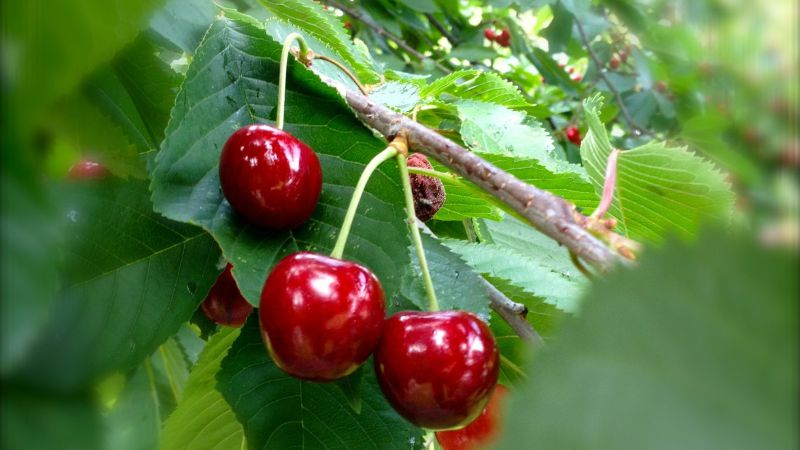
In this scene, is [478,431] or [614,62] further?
[614,62]

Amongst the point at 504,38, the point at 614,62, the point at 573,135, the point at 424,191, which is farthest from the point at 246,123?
the point at 504,38

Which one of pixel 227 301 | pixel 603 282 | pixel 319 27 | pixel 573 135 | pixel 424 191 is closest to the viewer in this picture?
pixel 603 282

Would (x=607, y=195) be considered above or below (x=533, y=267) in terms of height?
above

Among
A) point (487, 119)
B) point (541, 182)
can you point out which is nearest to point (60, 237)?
point (541, 182)

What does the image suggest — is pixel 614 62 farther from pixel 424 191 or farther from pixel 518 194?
pixel 518 194

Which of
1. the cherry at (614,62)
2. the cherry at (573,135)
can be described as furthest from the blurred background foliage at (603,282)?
the cherry at (573,135)

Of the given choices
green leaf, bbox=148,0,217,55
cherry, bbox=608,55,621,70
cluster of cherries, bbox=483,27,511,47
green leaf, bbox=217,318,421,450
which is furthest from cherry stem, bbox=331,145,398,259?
cluster of cherries, bbox=483,27,511,47

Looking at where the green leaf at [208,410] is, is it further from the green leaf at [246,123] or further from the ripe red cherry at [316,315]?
the ripe red cherry at [316,315]
